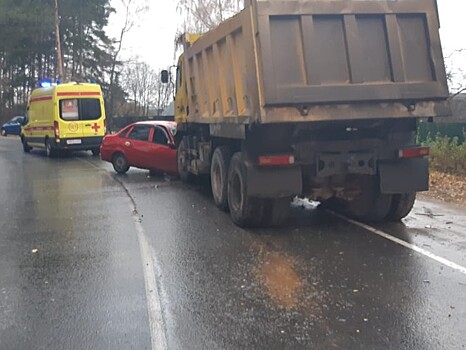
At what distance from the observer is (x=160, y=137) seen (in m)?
14.8

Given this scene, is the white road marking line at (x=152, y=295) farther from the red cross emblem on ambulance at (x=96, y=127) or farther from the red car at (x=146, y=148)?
the red cross emblem on ambulance at (x=96, y=127)

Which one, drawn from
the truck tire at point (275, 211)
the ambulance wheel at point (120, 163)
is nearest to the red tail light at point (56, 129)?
the ambulance wheel at point (120, 163)

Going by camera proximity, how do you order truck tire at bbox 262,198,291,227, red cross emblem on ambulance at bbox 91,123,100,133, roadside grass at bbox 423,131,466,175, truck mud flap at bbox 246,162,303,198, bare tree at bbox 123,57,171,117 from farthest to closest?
bare tree at bbox 123,57,171,117, red cross emblem on ambulance at bbox 91,123,100,133, roadside grass at bbox 423,131,466,175, truck tire at bbox 262,198,291,227, truck mud flap at bbox 246,162,303,198

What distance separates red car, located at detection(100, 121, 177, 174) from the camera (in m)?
14.5

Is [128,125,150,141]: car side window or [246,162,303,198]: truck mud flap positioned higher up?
[128,125,150,141]: car side window

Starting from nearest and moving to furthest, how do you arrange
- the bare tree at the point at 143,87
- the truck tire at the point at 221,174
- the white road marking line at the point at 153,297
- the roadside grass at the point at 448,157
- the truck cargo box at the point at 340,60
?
the white road marking line at the point at 153,297, the truck cargo box at the point at 340,60, the truck tire at the point at 221,174, the roadside grass at the point at 448,157, the bare tree at the point at 143,87

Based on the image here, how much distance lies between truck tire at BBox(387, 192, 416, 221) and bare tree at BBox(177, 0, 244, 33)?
24.3 m

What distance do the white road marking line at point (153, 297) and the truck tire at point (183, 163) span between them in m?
5.01

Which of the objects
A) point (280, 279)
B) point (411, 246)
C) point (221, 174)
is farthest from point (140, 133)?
point (280, 279)

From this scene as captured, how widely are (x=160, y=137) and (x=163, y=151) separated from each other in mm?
459

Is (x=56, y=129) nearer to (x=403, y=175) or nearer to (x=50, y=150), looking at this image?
(x=50, y=150)

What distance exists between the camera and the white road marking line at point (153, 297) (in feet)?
14.2

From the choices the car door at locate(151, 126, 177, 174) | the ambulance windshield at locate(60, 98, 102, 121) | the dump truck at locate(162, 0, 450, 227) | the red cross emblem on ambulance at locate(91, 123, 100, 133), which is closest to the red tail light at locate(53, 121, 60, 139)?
the ambulance windshield at locate(60, 98, 102, 121)

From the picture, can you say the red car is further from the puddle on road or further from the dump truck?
the puddle on road
